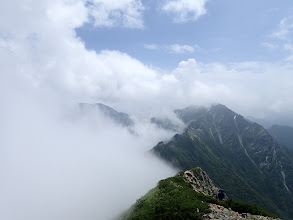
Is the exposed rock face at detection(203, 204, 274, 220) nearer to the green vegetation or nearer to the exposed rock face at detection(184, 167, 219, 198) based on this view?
the green vegetation

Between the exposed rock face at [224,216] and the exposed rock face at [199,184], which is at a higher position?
the exposed rock face at [199,184]

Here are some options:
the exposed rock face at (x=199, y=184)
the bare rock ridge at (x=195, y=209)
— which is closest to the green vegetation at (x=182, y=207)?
the bare rock ridge at (x=195, y=209)

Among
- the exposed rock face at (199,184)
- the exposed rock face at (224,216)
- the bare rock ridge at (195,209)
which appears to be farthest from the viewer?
the exposed rock face at (199,184)

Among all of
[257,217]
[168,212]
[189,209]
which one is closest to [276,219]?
[257,217]

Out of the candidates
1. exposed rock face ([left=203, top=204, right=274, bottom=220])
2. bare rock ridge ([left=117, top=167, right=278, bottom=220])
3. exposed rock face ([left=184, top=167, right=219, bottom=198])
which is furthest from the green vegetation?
exposed rock face ([left=184, top=167, right=219, bottom=198])

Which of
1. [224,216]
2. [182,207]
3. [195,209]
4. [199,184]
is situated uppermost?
[199,184]

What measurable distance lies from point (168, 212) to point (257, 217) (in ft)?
45.3

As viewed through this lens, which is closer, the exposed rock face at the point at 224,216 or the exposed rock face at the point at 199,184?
the exposed rock face at the point at 224,216

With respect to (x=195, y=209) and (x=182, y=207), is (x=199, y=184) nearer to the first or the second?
(x=182, y=207)

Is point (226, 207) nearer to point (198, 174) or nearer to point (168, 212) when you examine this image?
point (168, 212)

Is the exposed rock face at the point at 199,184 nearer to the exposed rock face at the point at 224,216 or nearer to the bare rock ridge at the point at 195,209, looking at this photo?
the bare rock ridge at the point at 195,209

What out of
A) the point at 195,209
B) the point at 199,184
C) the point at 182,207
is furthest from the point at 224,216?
the point at 199,184

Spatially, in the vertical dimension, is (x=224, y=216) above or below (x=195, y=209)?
below

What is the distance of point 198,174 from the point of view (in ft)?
299
